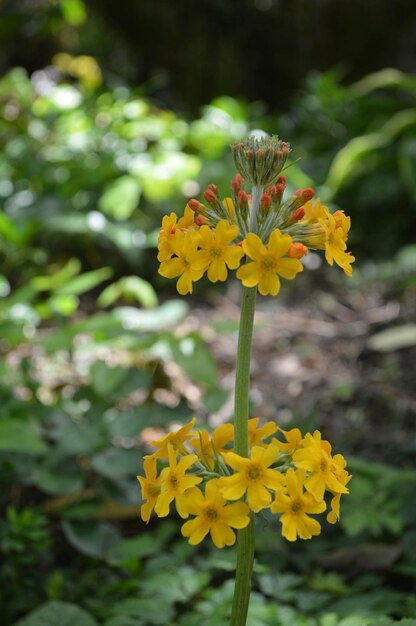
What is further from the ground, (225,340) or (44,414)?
(225,340)

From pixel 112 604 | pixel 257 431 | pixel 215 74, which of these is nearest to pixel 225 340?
pixel 112 604

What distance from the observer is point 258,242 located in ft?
2.97

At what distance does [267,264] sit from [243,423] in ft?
0.76

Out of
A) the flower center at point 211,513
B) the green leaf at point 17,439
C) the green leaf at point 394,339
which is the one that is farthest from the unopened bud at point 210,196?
the green leaf at point 394,339

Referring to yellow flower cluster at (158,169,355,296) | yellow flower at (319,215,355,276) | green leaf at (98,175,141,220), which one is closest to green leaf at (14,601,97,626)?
yellow flower cluster at (158,169,355,296)

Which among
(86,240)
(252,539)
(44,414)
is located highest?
(86,240)

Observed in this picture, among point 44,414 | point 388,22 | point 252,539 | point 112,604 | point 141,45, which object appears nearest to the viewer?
point 252,539

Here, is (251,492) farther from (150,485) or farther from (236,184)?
(236,184)

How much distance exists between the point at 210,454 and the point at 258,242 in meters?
0.34

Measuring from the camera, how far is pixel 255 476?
929 mm

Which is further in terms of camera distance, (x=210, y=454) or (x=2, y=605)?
(x=2, y=605)

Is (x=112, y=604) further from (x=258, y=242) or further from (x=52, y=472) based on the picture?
(x=258, y=242)

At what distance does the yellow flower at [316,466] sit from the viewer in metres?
0.93

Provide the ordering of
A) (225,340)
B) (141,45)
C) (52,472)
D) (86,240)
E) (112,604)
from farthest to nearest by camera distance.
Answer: (141,45), (86,240), (225,340), (52,472), (112,604)
